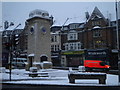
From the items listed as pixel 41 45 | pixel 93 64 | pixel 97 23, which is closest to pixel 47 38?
pixel 41 45

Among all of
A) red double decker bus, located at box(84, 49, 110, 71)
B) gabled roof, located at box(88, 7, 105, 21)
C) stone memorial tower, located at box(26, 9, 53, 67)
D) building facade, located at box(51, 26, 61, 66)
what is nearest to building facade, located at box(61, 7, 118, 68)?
gabled roof, located at box(88, 7, 105, 21)

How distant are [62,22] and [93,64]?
17915 mm

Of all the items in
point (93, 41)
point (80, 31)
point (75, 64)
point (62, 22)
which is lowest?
point (75, 64)

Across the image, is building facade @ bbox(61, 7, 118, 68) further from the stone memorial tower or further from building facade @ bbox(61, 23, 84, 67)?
the stone memorial tower

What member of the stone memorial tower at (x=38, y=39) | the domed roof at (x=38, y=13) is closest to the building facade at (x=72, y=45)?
the stone memorial tower at (x=38, y=39)

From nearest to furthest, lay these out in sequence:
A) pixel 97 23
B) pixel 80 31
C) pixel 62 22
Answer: pixel 97 23 → pixel 80 31 → pixel 62 22

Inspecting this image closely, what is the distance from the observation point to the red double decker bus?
31.2m

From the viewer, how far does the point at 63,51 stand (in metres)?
42.1

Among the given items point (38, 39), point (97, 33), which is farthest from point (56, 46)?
point (38, 39)

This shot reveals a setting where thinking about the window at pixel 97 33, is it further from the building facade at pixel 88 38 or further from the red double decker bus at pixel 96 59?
the red double decker bus at pixel 96 59

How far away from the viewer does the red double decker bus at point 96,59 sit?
102 feet

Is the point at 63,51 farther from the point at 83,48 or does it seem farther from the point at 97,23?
the point at 97,23

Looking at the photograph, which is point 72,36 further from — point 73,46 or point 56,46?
point 56,46

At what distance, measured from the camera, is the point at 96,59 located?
36.6 meters
